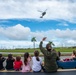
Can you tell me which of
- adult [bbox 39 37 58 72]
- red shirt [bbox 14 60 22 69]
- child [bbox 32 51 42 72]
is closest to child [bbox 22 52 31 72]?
child [bbox 32 51 42 72]

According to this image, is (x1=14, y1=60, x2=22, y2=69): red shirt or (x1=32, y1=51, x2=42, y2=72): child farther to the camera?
(x1=14, y1=60, x2=22, y2=69): red shirt

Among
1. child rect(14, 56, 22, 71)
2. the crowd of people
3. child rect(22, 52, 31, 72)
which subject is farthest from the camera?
child rect(14, 56, 22, 71)

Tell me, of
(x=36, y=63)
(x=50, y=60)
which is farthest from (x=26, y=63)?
(x=50, y=60)

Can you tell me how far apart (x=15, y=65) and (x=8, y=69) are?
44 centimetres

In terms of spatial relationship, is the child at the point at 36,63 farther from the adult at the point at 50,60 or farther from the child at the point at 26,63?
the adult at the point at 50,60

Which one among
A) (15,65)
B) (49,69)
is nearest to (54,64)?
(49,69)

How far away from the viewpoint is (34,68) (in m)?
10.6

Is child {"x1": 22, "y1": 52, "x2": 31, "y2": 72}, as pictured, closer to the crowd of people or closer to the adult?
the crowd of people

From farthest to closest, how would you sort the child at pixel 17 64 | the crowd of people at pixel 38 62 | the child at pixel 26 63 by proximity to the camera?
the child at pixel 17 64 → the child at pixel 26 63 → the crowd of people at pixel 38 62

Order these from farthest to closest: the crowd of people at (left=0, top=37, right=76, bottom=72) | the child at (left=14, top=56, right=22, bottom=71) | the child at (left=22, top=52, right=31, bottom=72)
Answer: the child at (left=14, top=56, right=22, bottom=71) → the child at (left=22, top=52, right=31, bottom=72) → the crowd of people at (left=0, top=37, right=76, bottom=72)

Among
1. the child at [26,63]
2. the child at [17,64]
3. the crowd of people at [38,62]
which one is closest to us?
the crowd of people at [38,62]

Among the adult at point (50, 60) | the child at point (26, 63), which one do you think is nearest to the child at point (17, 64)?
the child at point (26, 63)

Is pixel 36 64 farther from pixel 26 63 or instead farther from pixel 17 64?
pixel 17 64

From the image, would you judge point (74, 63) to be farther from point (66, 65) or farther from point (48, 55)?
point (48, 55)
